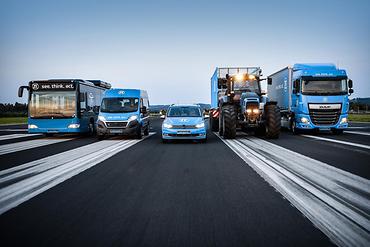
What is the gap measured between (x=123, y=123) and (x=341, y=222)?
475 inches

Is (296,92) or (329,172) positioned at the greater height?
(296,92)

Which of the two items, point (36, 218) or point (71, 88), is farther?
point (71, 88)

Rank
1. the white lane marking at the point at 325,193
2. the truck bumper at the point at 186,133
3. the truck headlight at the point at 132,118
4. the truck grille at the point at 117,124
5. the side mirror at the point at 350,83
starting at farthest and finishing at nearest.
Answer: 1. the side mirror at the point at 350,83
2. the truck headlight at the point at 132,118
3. the truck grille at the point at 117,124
4. the truck bumper at the point at 186,133
5. the white lane marking at the point at 325,193

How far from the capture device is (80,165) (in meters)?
7.78

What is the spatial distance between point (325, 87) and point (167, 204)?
14493mm

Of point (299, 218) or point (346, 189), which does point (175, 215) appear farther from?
point (346, 189)

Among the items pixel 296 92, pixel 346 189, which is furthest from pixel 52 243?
pixel 296 92

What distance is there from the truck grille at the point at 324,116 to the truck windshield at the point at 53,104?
12.4 m

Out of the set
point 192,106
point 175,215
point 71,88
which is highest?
point 71,88

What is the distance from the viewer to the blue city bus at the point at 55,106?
16.0m

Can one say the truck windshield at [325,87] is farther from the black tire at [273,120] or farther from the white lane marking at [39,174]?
the white lane marking at [39,174]

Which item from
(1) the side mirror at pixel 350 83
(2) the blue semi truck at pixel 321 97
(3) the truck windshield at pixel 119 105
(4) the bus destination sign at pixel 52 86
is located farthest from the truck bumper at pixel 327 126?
A: (4) the bus destination sign at pixel 52 86

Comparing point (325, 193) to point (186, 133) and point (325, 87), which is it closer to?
point (186, 133)

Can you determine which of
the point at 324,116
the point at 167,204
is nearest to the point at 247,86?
the point at 324,116
